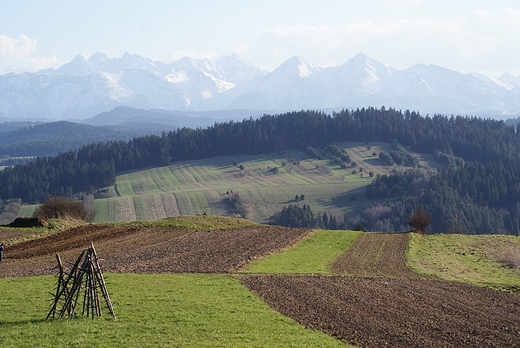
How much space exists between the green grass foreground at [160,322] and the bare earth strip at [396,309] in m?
1.53

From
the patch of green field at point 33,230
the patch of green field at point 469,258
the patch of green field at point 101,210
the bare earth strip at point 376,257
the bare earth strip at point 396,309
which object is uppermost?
the patch of green field at point 33,230

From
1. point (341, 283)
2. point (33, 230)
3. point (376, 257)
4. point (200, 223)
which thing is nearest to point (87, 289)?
point (341, 283)

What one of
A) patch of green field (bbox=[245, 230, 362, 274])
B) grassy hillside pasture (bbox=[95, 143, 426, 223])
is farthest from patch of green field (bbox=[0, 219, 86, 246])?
grassy hillside pasture (bbox=[95, 143, 426, 223])

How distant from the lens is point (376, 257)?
41.2 m

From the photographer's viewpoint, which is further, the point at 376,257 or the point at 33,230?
the point at 33,230

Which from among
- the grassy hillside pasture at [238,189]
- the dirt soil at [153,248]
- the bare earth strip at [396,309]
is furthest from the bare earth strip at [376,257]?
the grassy hillside pasture at [238,189]

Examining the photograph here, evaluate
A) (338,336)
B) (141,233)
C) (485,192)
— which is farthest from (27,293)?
(485,192)

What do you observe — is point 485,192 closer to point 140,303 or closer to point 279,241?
point 279,241

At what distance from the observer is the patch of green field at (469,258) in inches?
1358

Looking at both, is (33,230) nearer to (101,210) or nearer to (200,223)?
(200,223)

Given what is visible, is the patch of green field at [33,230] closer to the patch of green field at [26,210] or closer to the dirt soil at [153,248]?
the dirt soil at [153,248]

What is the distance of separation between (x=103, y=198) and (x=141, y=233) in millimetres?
115062

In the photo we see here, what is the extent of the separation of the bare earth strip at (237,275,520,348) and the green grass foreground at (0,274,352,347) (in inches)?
60.2

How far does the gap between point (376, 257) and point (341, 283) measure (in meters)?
12.2
